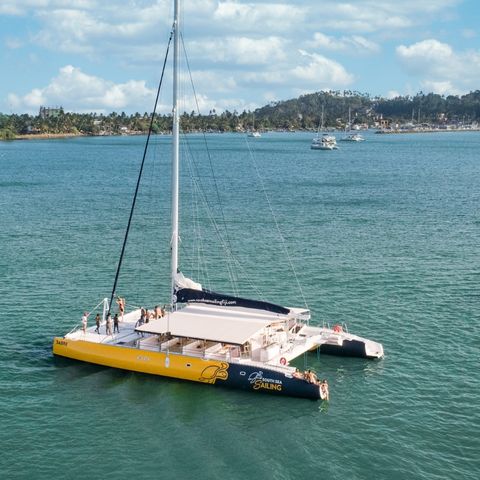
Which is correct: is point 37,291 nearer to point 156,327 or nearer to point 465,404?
point 156,327

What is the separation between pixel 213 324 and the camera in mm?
34406

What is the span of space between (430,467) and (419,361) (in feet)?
33.4

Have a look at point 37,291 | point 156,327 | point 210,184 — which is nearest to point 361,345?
point 156,327

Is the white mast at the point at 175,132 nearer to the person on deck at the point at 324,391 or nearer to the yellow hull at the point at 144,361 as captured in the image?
the yellow hull at the point at 144,361

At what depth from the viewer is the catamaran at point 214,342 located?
32188 millimetres

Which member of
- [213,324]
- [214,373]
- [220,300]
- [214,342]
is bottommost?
[214,373]

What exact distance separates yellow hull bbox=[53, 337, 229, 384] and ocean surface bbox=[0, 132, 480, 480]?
479 mm

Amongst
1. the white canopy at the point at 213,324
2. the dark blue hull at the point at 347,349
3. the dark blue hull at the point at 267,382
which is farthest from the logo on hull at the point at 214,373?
the dark blue hull at the point at 347,349

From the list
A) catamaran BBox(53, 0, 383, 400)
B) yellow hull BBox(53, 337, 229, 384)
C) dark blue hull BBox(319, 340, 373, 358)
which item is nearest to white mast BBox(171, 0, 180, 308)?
catamaran BBox(53, 0, 383, 400)

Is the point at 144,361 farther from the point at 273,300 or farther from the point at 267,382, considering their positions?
the point at 273,300

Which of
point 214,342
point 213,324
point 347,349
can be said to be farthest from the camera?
point 347,349

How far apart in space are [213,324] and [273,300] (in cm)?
1225

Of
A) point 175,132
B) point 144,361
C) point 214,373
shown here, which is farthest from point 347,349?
point 175,132

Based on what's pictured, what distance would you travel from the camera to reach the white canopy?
33.0m
